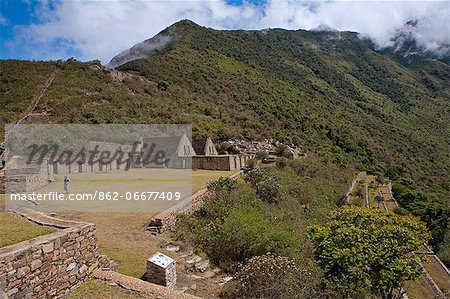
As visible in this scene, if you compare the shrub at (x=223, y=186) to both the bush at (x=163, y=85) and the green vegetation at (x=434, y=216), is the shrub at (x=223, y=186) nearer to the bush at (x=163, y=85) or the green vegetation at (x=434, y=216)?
the green vegetation at (x=434, y=216)

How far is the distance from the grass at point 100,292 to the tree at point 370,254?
4.92 meters

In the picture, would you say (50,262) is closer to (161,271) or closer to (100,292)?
(100,292)

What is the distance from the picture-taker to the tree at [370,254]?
8.98m

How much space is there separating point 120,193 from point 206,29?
10080cm

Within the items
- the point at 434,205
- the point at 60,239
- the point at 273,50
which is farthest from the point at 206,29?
the point at 60,239

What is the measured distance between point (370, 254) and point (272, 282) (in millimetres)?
3614

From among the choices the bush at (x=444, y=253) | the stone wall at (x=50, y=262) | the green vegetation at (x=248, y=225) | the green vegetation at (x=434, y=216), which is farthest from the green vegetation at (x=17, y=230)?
the green vegetation at (x=434, y=216)

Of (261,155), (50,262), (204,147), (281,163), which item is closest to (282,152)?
(261,155)

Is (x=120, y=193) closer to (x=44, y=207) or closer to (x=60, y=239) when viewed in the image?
(x=44, y=207)

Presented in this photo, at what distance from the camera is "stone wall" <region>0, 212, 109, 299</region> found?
5.00 meters

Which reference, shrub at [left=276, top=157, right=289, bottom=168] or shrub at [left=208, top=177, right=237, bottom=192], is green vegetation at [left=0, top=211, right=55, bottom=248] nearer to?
shrub at [left=208, top=177, right=237, bottom=192]

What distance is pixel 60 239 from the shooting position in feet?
19.5

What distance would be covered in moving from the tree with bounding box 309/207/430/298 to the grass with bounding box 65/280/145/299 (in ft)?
16.1

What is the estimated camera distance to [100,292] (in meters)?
6.00
